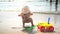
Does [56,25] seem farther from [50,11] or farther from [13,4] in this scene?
[13,4]

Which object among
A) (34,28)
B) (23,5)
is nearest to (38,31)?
(34,28)

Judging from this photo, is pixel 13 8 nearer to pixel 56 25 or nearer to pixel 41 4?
pixel 41 4

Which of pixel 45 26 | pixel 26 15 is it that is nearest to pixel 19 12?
pixel 26 15

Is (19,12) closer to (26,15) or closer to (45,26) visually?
(26,15)

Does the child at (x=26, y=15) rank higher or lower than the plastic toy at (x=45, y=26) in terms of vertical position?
higher

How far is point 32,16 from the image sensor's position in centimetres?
90

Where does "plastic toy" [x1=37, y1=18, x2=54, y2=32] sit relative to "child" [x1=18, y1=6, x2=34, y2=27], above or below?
below

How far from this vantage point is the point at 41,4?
→ 1.03 meters

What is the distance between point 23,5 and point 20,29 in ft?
0.53

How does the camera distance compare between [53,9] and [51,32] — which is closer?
[51,32]

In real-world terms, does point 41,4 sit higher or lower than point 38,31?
higher

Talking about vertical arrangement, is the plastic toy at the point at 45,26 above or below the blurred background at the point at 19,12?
below

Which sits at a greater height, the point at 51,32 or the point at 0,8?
the point at 0,8

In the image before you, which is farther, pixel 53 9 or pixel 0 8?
pixel 53 9
